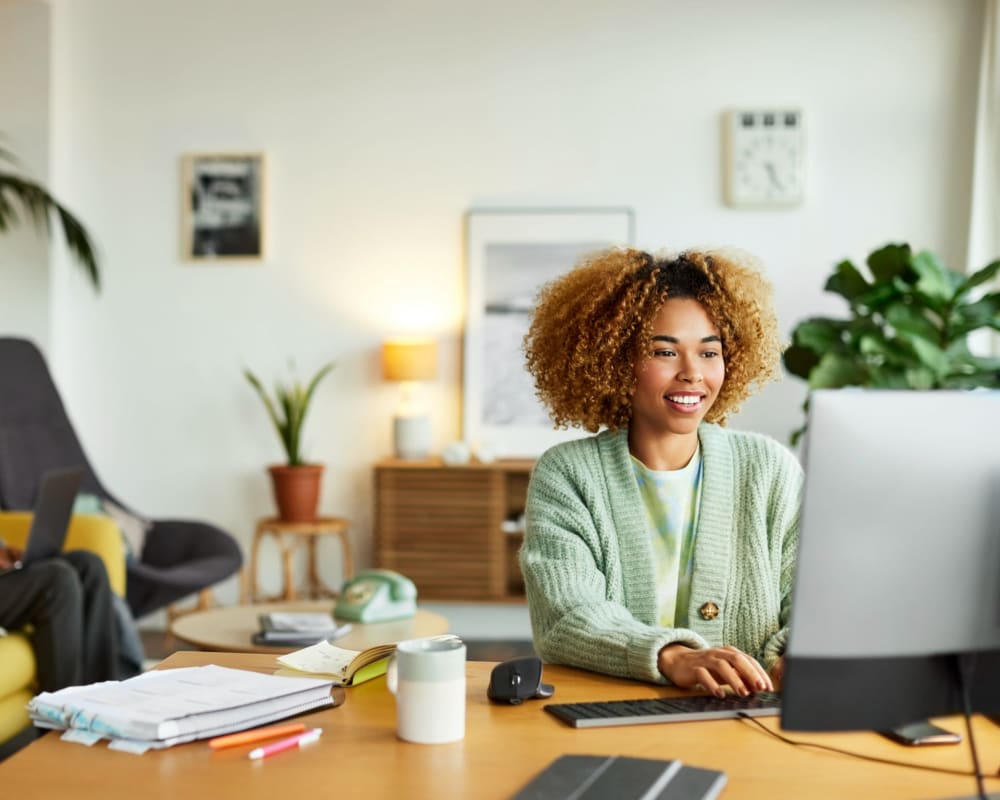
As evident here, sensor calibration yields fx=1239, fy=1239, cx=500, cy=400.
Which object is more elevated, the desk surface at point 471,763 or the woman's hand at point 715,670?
the woman's hand at point 715,670

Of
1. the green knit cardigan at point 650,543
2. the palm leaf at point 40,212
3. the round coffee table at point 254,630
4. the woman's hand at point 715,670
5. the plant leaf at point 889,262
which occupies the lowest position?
the round coffee table at point 254,630

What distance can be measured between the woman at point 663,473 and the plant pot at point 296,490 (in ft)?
11.3

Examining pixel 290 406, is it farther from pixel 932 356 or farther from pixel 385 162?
pixel 932 356

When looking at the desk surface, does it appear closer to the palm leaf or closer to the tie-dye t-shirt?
the tie-dye t-shirt

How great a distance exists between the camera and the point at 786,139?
544cm

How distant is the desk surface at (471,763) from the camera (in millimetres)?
1171

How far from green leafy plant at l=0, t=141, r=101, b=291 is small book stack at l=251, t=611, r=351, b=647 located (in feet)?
8.86

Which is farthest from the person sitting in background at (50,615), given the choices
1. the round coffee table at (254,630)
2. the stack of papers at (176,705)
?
the stack of papers at (176,705)

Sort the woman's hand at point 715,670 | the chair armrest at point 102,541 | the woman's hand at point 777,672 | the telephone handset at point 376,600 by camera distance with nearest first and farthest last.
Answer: the woman's hand at point 715,670 → the woman's hand at point 777,672 → the telephone handset at point 376,600 → the chair armrest at point 102,541

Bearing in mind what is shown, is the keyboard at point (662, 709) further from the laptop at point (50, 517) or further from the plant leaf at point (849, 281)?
the plant leaf at point (849, 281)

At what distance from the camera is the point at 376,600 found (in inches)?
144

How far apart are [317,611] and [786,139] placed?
3024 mm

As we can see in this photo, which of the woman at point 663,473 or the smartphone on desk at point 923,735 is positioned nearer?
the smartphone on desk at point 923,735

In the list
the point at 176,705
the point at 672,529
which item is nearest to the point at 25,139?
the point at 672,529
